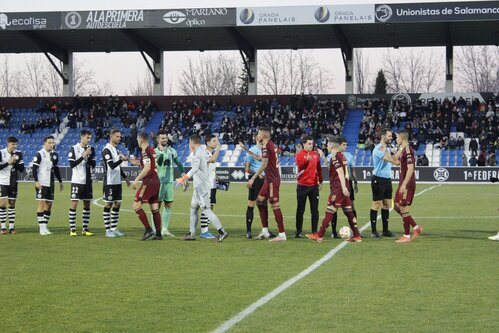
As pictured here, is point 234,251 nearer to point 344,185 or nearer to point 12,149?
point 344,185

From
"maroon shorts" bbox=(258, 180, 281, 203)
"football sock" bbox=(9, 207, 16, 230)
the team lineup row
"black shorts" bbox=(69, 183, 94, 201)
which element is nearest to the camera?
the team lineup row

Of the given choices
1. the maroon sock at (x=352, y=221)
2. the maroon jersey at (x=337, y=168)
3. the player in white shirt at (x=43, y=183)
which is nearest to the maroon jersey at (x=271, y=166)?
the maroon jersey at (x=337, y=168)

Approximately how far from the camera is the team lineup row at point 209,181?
14523 mm

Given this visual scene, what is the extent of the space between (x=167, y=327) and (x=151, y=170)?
7.68 meters

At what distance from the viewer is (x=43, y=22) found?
1964 inches

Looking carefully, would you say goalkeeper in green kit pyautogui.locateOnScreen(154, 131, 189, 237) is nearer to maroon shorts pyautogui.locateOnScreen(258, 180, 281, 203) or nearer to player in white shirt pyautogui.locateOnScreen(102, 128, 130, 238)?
player in white shirt pyautogui.locateOnScreen(102, 128, 130, 238)

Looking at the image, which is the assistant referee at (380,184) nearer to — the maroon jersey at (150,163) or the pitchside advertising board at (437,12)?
the maroon jersey at (150,163)

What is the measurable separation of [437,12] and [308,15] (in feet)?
25.6

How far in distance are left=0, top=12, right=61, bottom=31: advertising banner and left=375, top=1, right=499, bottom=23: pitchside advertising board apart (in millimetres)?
20986

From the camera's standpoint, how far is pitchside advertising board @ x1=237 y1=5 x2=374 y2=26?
46.5 metres

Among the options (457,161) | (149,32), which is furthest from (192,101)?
(457,161)

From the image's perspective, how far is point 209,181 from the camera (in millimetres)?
14992

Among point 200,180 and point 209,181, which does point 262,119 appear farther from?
point 200,180

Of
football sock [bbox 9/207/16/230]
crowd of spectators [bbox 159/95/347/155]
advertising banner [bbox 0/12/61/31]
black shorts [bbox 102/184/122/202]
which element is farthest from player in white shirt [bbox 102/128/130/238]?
advertising banner [bbox 0/12/61/31]
